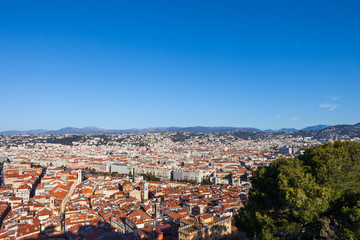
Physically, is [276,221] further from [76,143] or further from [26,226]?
[76,143]

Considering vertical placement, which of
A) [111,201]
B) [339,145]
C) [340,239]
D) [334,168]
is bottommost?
[111,201]

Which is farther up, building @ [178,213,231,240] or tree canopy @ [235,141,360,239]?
tree canopy @ [235,141,360,239]

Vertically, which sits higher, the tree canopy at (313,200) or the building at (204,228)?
the tree canopy at (313,200)

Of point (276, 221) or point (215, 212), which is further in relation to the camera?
point (215, 212)

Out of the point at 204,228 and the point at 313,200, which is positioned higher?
the point at 313,200

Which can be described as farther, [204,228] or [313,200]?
[204,228]

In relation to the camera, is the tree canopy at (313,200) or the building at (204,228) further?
the building at (204,228)

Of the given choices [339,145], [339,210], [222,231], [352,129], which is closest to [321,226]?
[339,210]

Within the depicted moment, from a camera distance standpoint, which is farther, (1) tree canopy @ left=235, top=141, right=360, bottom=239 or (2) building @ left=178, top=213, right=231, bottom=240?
(2) building @ left=178, top=213, right=231, bottom=240
